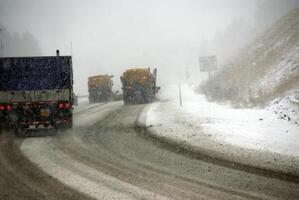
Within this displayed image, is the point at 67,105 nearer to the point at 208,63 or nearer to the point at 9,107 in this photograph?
the point at 9,107

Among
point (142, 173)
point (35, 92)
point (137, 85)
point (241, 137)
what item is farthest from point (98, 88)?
point (142, 173)

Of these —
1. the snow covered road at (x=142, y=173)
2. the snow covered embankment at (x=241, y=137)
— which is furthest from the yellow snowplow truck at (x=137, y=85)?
the snow covered road at (x=142, y=173)

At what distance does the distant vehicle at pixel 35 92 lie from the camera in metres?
13.9

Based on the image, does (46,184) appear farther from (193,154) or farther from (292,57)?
(292,57)

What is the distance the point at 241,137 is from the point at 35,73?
874 centimetres

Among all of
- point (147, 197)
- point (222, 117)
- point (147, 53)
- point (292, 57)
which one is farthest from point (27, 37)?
point (147, 197)

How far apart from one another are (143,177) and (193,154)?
2.44 metres

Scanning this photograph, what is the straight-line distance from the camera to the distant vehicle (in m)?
13.9

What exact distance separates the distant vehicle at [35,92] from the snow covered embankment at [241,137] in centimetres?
372

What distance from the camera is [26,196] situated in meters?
5.82

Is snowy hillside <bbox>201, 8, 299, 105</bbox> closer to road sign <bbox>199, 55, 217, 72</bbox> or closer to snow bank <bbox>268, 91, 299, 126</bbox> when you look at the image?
road sign <bbox>199, 55, 217, 72</bbox>

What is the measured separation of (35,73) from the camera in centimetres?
1442

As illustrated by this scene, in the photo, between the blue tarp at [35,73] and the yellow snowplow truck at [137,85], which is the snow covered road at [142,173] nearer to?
the blue tarp at [35,73]

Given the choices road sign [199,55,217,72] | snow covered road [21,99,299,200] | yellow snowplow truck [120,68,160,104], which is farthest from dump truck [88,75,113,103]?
snow covered road [21,99,299,200]
